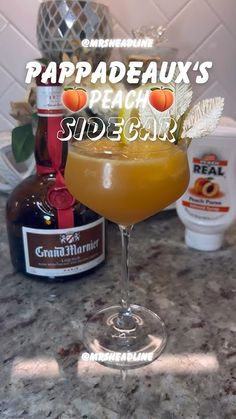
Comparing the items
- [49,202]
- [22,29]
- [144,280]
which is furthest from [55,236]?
[22,29]

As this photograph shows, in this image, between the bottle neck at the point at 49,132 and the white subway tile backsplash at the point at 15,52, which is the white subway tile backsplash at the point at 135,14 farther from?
the bottle neck at the point at 49,132

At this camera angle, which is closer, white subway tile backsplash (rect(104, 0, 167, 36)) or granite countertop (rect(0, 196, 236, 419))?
granite countertop (rect(0, 196, 236, 419))

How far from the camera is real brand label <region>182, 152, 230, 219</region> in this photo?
665 millimetres

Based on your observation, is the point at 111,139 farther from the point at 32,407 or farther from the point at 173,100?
the point at 32,407

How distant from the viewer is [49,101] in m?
0.52

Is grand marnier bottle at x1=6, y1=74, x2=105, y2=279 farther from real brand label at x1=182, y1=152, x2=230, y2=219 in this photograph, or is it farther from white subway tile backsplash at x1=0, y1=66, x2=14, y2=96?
white subway tile backsplash at x1=0, y1=66, x2=14, y2=96

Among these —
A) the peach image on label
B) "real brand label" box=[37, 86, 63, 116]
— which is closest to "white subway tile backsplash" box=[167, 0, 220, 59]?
the peach image on label

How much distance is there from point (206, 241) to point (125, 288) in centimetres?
23

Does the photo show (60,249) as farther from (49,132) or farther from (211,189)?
(211,189)

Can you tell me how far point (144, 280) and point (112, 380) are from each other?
0.21 meters

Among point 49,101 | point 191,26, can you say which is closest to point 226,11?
point 191,26

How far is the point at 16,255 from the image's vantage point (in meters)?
A: 0.60

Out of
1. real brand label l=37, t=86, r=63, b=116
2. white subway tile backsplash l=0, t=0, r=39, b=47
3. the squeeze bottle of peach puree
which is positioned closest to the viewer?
real brand label l=37, t=86, r=63, b=116

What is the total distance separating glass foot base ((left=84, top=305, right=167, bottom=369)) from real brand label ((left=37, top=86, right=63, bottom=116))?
0.88ft
